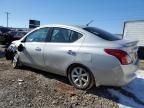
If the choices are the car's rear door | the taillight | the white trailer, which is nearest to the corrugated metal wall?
the white trailer

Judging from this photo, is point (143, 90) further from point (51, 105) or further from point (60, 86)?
point (51, 105)

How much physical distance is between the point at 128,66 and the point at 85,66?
986 millimetres

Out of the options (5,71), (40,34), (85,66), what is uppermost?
(40,34)

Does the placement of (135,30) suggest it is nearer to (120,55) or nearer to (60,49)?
(60,49)

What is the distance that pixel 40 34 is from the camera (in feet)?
22.6

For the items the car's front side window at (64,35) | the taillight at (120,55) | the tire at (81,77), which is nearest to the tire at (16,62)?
the car's front side window at (64,35)

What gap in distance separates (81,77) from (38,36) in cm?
202

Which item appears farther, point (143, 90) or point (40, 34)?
point (40, 34)

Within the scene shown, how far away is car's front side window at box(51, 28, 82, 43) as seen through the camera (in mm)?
5955

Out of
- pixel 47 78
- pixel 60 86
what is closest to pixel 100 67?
pixel 60 86

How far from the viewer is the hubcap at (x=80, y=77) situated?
566cm

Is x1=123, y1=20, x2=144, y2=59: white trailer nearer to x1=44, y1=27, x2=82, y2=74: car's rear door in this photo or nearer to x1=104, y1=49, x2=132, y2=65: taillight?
x1=44, y1=27, x2=82, y2=74: car's rear door

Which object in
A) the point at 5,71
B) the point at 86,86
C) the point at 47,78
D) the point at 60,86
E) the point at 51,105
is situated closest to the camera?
the point at 51,105

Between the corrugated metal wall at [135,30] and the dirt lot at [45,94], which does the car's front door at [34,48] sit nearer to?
the dirt lot at [45,94]
